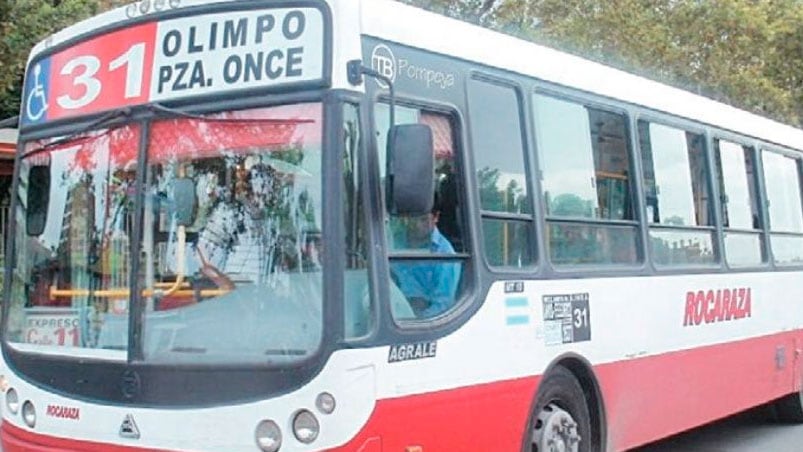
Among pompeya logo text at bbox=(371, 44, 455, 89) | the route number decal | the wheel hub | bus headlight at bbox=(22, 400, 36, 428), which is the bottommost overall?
the wheel hub

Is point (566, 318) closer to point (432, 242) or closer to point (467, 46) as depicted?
point (432, 242)

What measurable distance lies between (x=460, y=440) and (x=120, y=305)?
6.12 feet

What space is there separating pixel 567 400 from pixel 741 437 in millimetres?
4242

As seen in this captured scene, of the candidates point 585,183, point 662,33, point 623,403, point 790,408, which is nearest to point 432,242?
point 585,183

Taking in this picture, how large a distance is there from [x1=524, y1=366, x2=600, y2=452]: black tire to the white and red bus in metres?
0.02

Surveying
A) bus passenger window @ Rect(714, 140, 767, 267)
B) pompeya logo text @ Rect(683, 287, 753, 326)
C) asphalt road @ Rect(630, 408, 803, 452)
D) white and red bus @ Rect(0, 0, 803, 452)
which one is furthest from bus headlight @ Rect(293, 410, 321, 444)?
bus passenger window @ Rect(714, 140, 767, 267)

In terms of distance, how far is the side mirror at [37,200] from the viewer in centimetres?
580

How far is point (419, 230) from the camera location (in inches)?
207

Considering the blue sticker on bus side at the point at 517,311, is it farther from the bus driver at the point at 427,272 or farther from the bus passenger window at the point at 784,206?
the bus passenger window at the point at 784,206

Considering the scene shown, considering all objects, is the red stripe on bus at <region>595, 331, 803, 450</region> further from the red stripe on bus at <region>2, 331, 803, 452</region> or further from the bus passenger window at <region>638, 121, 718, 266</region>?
the bus passenger window at <region>638, 121, 718, 266</region>

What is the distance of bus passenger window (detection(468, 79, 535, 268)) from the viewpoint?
5.79 m

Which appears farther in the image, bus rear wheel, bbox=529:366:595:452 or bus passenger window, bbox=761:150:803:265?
bus passenger window, bbox=761:150:803:265

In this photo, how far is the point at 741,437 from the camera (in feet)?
32.6

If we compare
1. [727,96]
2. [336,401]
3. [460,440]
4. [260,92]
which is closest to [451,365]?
[460,440]
